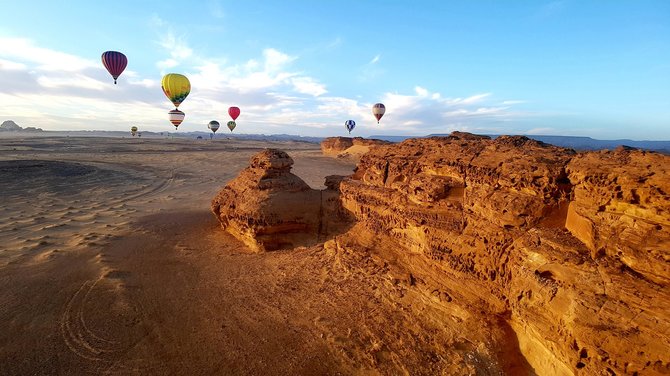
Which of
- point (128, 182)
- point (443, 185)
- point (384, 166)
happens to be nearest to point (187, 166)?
point (128, 182)

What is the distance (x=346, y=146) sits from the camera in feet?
154

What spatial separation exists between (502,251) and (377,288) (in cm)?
233

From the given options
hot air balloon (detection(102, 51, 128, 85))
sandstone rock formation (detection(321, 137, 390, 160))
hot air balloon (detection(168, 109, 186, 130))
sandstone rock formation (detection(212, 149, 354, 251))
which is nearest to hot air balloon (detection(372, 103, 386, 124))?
sandstone rock formation (detection(321, 137, 390, 160))

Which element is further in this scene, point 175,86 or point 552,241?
point 175,86

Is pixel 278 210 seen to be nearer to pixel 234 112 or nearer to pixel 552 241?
pixel 552 241

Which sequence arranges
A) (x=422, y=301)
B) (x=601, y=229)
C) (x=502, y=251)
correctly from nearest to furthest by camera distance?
(x=601, y=229) → (x=502, y=251) → (x=422, y=301)

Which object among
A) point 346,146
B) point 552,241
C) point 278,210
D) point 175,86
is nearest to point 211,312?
point 278,210

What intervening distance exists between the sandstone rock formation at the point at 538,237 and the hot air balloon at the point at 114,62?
29.4m

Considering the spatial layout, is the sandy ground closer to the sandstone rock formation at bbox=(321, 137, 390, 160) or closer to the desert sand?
the desert sand

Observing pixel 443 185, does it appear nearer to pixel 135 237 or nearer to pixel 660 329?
pixel 660 329

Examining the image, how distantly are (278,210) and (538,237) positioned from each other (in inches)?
239

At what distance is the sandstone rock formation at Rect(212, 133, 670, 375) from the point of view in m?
3.47

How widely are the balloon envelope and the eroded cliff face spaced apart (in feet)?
98.2

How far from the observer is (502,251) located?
514cm
